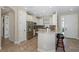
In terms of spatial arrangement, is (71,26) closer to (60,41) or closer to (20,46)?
(60,41)

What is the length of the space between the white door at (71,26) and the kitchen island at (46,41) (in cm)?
29

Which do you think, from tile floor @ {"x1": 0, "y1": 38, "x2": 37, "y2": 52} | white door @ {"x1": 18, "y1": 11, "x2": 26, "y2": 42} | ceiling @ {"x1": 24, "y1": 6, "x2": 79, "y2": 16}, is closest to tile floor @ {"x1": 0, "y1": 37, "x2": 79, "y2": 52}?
tile floor @ {"x1": 0, "y1": 38, "x2": 37, "y2": 52}

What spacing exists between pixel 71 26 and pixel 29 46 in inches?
38.3

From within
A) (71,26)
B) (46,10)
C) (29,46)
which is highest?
(46,10)

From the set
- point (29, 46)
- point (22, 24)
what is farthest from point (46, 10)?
point (29, 46)

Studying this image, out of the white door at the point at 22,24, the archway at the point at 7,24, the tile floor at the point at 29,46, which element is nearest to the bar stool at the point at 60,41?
the tile floor at the point at 29,46

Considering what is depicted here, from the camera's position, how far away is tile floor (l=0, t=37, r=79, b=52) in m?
2.07

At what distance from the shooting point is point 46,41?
2158 mm

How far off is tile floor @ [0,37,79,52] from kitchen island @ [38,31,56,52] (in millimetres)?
124

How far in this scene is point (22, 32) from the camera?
2.13 m

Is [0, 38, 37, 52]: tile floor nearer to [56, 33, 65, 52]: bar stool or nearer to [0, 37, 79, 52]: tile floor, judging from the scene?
[0, 37, 79, 52]: tile floor
